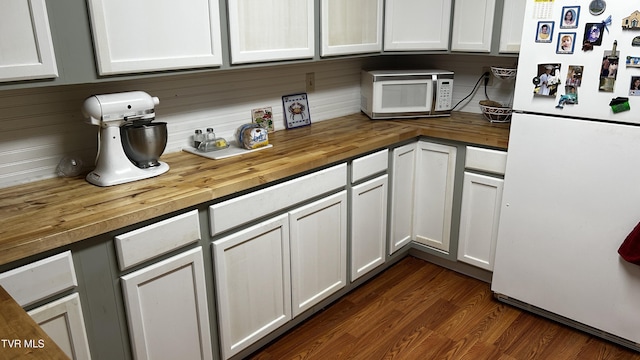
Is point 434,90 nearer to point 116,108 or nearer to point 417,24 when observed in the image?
point 417,24

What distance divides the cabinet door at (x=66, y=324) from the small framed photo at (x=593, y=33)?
2209 millimetres

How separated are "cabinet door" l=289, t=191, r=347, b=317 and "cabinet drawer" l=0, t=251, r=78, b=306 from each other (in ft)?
3.11

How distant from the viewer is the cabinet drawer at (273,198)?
188 centimetres

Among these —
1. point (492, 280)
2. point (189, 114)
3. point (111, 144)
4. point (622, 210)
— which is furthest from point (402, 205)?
point (111, 144)

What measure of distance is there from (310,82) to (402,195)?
0.88 meters

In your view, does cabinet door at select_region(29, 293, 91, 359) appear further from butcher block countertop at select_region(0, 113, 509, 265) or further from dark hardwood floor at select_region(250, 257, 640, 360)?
dark hardwood floor at select_region(250, 257, 640, 360)

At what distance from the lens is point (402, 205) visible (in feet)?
9.61

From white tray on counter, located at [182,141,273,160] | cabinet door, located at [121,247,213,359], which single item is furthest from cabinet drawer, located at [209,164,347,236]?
white tray on counter, located at [182,141,273,160]

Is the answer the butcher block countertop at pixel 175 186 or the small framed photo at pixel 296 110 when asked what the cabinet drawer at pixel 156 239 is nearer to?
the butcher block countertop at pixel 175 186

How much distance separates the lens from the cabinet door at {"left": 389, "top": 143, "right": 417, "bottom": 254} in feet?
9.16

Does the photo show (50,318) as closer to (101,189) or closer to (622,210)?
(101,189)

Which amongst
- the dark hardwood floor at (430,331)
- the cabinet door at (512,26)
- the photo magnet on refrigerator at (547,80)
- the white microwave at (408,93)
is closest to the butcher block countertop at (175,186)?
the white microwave at (408,93)

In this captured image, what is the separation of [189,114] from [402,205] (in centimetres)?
137

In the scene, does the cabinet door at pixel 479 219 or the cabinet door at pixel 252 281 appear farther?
the cabinet door at pixel 479 219
